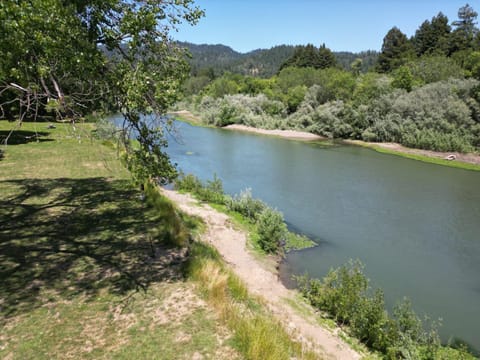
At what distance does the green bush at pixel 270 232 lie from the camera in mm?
12008

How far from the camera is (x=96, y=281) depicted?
677cm

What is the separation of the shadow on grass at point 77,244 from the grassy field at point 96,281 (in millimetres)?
21

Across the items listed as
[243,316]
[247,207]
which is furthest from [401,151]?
[243,316]

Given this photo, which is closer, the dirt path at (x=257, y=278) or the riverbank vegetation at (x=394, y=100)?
the dirt path at (x=257, y=278)

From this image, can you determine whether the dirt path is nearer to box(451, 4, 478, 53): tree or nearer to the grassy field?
the grassy field

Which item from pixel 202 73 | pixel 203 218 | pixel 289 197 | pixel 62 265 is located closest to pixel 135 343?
pixel 62 265

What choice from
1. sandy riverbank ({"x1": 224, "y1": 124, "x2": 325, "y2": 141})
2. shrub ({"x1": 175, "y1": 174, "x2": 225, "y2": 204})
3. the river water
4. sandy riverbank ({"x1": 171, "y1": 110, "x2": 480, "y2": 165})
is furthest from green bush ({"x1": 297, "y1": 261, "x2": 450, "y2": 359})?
sandy riverbank ({"x1": 224, "y1": 124, "x2": 325, "y2": 141})

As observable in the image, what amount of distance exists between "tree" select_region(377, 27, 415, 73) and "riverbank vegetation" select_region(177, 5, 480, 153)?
18 centimetres

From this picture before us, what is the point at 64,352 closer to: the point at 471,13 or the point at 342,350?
the point at 342,350

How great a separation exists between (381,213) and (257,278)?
32.5 feet

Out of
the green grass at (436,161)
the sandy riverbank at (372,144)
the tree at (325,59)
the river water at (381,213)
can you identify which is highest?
the tree at (325,59)

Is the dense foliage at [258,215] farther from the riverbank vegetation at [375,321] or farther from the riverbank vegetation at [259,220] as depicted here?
the riverbank vegetation at [375,321]

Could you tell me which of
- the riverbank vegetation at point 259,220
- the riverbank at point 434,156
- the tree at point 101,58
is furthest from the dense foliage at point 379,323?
the riverbank at point 434,156

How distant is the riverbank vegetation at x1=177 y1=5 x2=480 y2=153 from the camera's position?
108 feet
